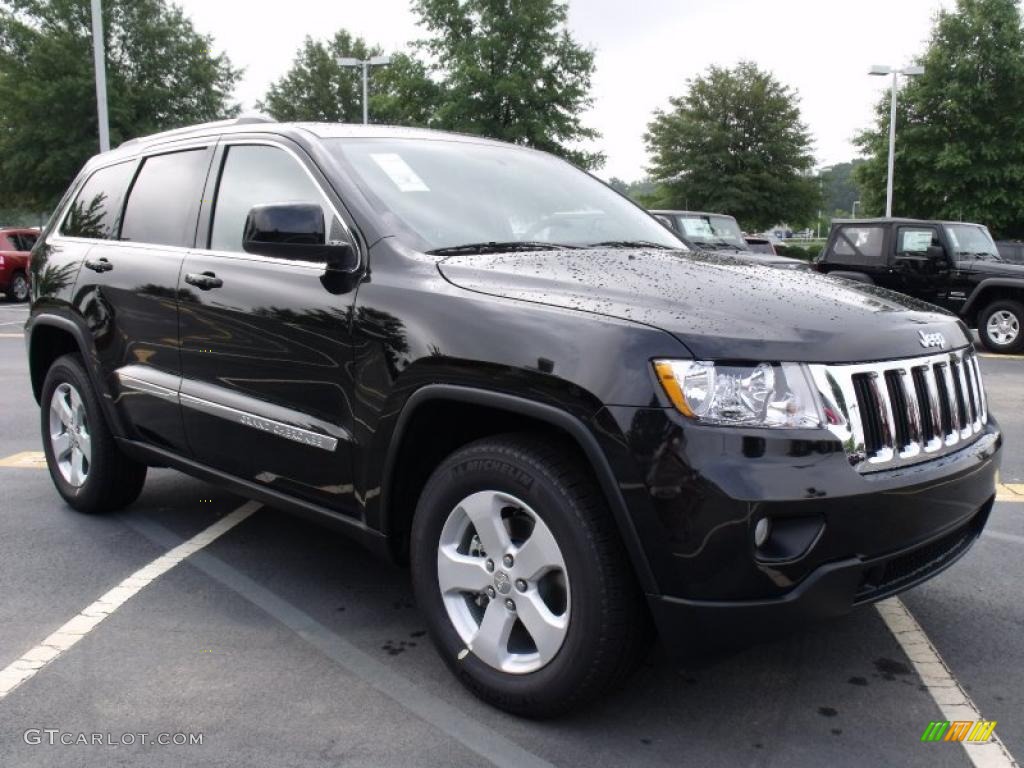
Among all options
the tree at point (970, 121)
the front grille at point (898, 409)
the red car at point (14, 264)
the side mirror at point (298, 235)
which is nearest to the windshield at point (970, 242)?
the front grille at point (898, 409)

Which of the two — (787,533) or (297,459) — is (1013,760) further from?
(297,459)

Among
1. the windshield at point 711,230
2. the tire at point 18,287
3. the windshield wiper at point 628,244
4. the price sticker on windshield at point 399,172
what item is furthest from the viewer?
the tire at point 18,287

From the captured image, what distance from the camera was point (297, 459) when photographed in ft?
10.8

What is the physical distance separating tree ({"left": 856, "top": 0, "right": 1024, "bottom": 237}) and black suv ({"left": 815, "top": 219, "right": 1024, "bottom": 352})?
1776 centimetres

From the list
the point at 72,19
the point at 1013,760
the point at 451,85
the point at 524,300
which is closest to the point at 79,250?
the point at 524,300

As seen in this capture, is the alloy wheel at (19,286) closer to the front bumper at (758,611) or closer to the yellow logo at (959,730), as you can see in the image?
the front bumper at (758,611)

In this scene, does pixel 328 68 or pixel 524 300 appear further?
pixel 328 68

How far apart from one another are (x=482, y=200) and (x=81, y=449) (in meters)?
2.54

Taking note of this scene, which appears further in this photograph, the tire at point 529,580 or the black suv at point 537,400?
the tire at point 529,580

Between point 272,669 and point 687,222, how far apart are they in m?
14.2

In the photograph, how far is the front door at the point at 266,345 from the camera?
316 centimetres

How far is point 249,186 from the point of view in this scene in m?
3.73

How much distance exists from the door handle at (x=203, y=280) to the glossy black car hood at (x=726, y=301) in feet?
3.60

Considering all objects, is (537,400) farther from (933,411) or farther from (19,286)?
(19,286)
